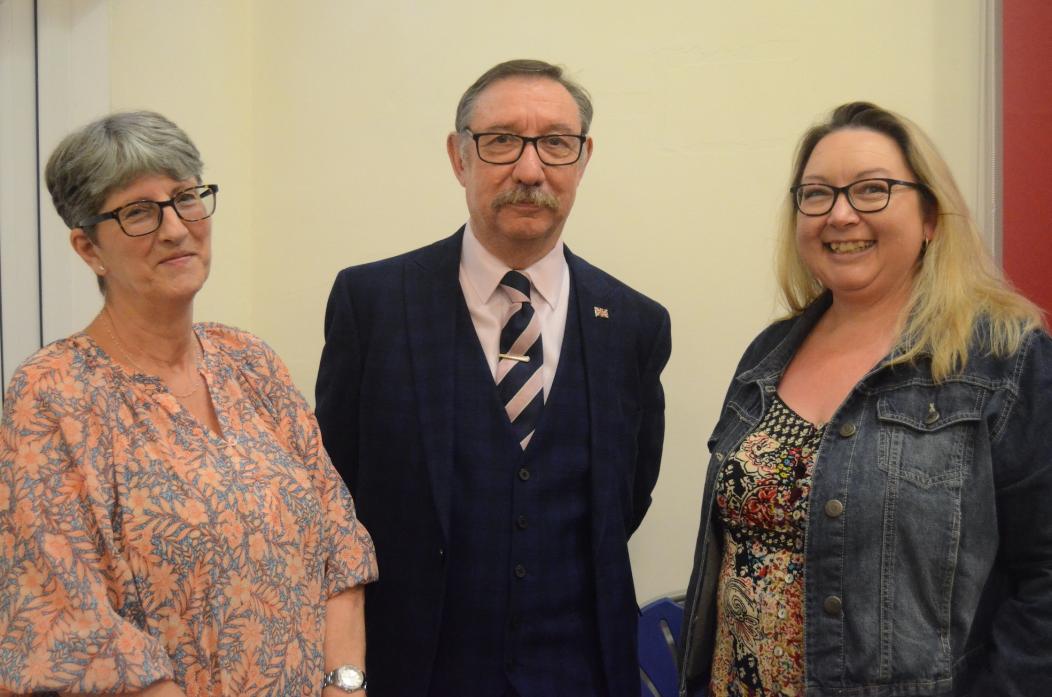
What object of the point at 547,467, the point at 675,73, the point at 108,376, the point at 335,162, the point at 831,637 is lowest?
the point at 831,637

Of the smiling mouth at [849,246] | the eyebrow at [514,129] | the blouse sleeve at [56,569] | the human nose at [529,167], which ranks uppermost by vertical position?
the eyebrow at [514,129]

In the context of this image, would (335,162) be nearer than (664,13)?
No

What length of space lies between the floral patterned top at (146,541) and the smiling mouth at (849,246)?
107cm

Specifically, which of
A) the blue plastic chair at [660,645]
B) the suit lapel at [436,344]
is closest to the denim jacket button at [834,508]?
the suit lapel at [436,344]

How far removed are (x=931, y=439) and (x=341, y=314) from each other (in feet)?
3.88

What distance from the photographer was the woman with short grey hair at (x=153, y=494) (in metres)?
1.55

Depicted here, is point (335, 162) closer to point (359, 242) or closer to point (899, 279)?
point (359, 242)

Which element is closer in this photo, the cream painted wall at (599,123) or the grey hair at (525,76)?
the grey hair at (525,76)

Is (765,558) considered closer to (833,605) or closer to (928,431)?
(833,605)

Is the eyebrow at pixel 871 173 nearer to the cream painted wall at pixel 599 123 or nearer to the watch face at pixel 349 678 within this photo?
the cream painted wall at pixel 599 123

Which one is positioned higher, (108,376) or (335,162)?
(335,162)

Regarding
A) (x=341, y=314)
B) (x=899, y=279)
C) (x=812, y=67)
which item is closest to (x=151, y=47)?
(x=341, y=314)

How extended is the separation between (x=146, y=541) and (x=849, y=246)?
1.33 m

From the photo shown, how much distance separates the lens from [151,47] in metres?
3.04
